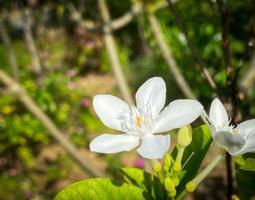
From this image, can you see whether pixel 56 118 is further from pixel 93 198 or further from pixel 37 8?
pixel 93 198

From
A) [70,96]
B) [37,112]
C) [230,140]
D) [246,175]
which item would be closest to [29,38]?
[70,96]

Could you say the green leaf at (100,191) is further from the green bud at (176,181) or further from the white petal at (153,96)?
the white petal at (153,96)

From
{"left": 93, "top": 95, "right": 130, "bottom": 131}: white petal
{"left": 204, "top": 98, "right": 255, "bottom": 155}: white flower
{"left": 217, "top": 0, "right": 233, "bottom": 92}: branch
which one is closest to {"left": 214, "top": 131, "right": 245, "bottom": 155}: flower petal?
{"left": 204, "top": 98, "right": 255, "bottom": 155}: white flower

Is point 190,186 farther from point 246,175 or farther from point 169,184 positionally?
point 246,175

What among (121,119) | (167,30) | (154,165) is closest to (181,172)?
(154,165)

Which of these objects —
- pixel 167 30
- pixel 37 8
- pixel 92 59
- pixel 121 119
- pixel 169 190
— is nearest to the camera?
pixel 169 190

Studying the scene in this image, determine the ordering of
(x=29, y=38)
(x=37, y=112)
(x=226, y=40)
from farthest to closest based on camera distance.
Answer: (x=29, y=38) → (x=37, y=112) → (x=226, y=40)
